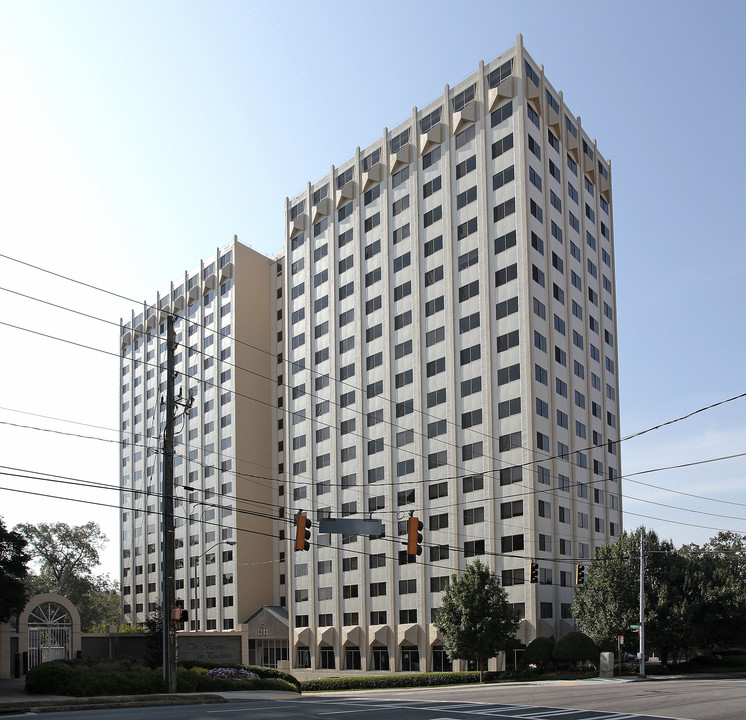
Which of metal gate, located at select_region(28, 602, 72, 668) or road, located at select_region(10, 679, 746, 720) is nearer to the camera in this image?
road, located at select_region(10, 679, 746, 720)

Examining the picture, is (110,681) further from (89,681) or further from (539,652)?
(539,652)

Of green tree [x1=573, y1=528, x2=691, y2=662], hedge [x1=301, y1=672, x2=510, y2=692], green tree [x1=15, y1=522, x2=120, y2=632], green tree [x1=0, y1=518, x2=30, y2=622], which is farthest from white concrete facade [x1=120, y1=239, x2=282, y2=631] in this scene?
green tree [x1=0, y1=518, x2=30, y2=622]

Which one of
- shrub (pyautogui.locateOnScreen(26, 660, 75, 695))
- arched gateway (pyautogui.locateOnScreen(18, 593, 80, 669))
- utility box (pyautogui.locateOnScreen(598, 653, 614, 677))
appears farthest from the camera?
utility box (pyautogui.locateOnScreen(598, 653, 614, 677))

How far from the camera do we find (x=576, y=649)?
185ft

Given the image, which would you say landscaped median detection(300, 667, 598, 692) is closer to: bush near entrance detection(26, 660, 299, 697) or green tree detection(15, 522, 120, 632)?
bush near entrance detection(26, 660, 299, 697)

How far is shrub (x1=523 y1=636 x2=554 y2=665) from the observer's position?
5788 centimetres

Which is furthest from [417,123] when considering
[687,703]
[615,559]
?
[687,703]

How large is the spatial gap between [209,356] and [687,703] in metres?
92.1

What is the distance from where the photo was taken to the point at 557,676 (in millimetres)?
53281

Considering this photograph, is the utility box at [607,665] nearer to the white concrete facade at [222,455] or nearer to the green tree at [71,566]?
the white concrete facade at [222,455]

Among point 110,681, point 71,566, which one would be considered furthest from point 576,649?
point 71,566

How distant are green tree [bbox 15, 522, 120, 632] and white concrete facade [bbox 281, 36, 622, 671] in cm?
5701

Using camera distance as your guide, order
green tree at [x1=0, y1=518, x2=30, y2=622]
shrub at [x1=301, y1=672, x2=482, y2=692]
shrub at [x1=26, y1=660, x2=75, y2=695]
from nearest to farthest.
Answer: shrub at [x1=26, y1=660, x2=75, y2=695], green tree at [x1=0, y1=518, x2=30, y2=622], shrub at [x1=301, y1=672, x2=482, y2=692]

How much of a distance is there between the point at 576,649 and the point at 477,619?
7901mm
